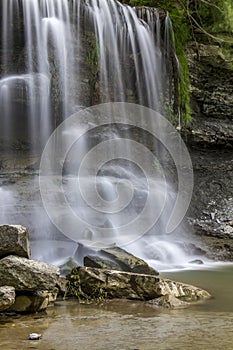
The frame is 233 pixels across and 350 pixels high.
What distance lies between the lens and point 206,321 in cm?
342

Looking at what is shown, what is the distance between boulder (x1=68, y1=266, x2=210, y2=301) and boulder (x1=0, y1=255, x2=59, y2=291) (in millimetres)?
506

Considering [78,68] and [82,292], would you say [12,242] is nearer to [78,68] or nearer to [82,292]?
[82,292]

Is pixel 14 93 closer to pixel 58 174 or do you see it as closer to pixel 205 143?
pixel 58 174

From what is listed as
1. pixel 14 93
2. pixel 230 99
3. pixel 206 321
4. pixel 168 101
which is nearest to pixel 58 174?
pixel 14 93

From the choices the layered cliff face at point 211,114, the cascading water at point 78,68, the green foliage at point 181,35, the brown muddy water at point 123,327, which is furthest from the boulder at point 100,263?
the green foliage at point 181,35

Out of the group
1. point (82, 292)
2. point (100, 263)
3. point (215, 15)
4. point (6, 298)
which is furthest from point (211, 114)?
point (6, 298)

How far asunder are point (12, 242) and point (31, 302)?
63 centimetres

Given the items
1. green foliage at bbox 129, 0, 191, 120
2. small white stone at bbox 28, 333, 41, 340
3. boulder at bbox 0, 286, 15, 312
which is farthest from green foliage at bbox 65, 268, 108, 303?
green foliage at bbox 129, 0, 191, 120

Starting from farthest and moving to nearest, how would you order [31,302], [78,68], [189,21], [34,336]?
[189,21] → [78,68] → [31,302] → [34,336]

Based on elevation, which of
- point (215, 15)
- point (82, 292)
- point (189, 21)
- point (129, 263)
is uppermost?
point (215, 15)

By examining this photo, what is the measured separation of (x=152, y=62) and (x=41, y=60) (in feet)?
10.3

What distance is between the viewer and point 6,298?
3.59 m

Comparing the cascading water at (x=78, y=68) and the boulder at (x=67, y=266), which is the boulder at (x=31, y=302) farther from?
the cascading water at (x=78, y=68)

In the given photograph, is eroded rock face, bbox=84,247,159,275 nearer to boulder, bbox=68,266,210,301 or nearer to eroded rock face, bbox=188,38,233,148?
boulder, bbox=68,266,210,301
